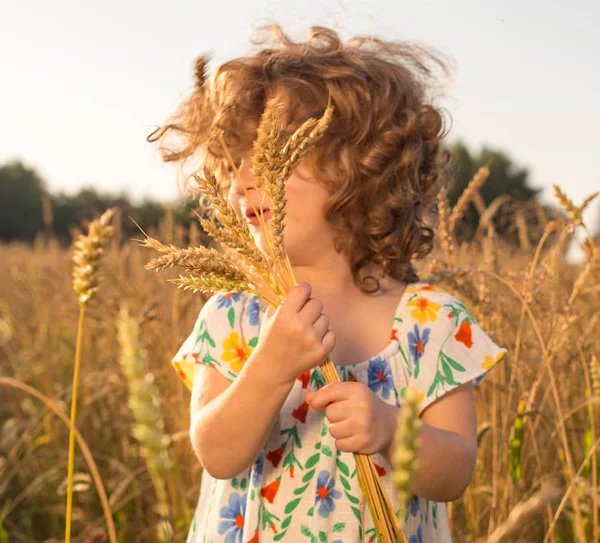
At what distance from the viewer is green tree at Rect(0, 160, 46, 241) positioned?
35906 millimetres

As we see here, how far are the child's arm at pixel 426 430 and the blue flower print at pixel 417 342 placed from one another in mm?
115

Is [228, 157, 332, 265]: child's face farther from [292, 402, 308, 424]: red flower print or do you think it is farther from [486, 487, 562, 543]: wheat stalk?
[486, 487, 562, 543]: wheat stalk

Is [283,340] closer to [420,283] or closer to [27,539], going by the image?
[420,283]

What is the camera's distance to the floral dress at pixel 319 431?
1430 mm

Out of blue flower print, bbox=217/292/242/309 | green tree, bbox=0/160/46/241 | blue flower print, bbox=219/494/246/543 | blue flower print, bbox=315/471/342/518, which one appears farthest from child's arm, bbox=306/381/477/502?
green tree, bbox=0/160/46/241

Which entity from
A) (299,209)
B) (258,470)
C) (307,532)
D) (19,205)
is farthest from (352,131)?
(19,205)

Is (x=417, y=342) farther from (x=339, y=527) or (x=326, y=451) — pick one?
(x=339, y=527)

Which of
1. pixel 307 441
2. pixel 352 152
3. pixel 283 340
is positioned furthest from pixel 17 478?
pixel 283 340

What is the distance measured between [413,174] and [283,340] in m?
0.93

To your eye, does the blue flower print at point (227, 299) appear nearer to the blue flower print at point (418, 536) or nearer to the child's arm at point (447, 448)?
the child's arm at point (447, 448)

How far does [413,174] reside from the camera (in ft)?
5.96

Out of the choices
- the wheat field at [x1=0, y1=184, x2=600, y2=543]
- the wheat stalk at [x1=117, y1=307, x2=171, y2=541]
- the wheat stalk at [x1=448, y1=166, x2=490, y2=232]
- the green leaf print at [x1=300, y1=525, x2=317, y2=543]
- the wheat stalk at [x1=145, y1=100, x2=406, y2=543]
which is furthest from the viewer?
the wheat stalk at [x1=448, y1=166, x2=490, y2=232]

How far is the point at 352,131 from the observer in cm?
171

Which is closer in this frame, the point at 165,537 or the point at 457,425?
the point at 165,537
